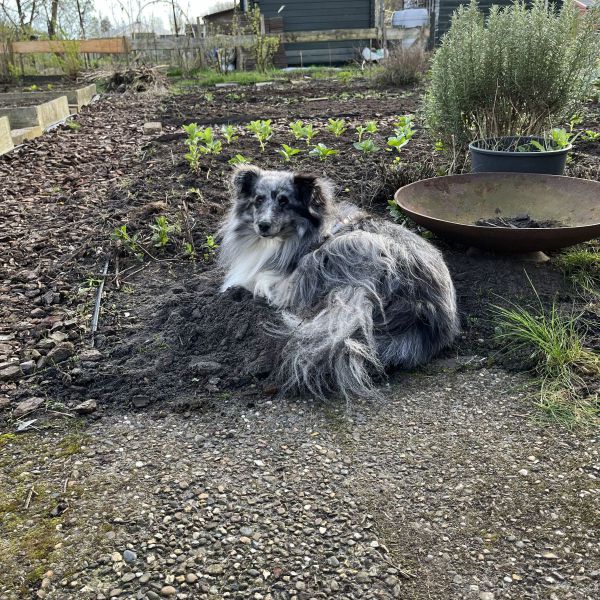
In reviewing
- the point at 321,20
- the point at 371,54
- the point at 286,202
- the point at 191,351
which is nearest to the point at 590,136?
the point at 286,202

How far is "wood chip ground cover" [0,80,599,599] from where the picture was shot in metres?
2.11

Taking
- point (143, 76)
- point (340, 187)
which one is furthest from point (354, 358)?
point (143, 76)

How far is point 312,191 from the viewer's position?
13.0ft

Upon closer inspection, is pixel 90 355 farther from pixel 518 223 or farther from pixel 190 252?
pixel 518 223

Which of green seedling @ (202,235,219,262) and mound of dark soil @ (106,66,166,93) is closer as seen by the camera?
green seedling @ (202,235,219,262)

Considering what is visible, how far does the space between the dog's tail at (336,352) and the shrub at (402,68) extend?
11080mm

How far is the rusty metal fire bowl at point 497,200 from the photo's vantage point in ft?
14.3

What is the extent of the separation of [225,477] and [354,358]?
98 cm

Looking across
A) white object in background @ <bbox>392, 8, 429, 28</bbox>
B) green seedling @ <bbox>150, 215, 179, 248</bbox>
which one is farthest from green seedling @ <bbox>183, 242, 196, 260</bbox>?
white object in background @ <bbox>392, 8, 429, 28</bbox>

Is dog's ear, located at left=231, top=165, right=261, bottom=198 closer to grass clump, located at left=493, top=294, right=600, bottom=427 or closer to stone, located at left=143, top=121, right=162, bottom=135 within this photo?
grass clump, located at left=493, top=294, right=600, bottom=427

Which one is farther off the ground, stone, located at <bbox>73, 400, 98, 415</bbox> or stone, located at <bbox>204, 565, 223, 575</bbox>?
stone, located at <bbox>73, 400, 98, 415</bbox>

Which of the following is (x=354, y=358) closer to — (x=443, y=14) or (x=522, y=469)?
(x=522, y=469)

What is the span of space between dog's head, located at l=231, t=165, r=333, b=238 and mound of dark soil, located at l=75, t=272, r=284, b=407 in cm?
49

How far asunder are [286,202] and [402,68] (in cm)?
1052
